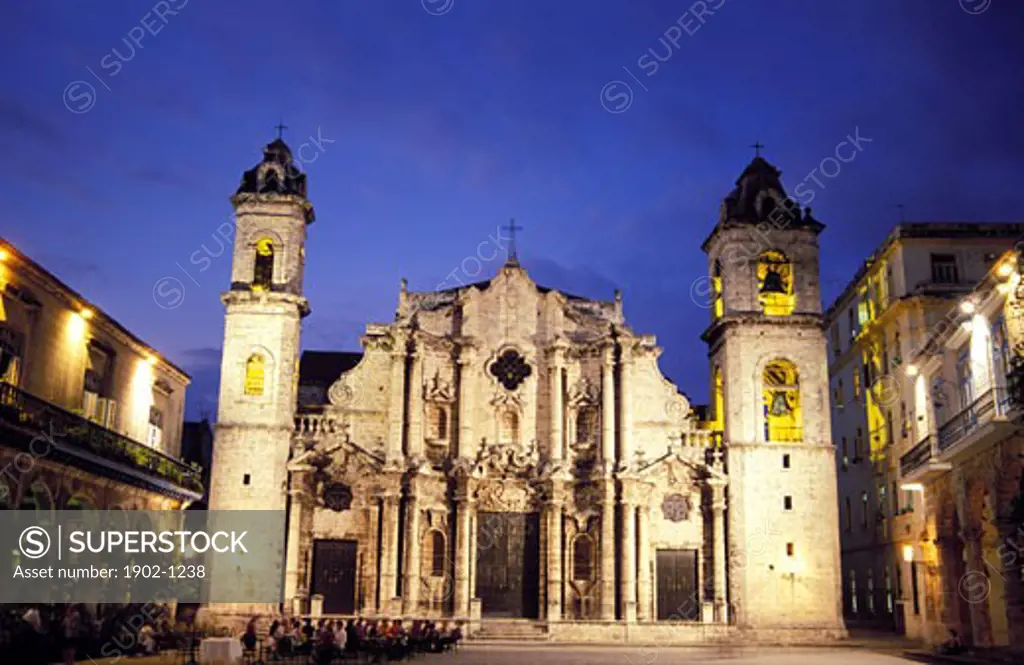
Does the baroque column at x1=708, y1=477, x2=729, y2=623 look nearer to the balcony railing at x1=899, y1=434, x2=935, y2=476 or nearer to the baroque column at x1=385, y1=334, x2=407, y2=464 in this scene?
the balcony railing at x1=899, y1=434, x2=935, y2=476

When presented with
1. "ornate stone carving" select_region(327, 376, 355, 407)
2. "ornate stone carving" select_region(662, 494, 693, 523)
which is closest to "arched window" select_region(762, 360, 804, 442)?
"ornate stone carving" select_region(662, 494, 693, 523)

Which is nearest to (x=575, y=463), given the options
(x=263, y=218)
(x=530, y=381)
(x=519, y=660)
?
(x=530, y=381)

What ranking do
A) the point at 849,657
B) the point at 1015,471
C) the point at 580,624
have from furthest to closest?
the point at 580,624 < the point at 849,657 < the point at 1015,471

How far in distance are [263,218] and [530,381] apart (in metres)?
12.1

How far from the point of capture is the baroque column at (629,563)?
3738cm

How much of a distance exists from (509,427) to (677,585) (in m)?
8.66

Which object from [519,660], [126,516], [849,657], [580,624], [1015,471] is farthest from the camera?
[580,624]

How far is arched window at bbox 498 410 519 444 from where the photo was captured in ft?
133

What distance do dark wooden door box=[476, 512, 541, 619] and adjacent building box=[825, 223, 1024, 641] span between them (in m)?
13.5

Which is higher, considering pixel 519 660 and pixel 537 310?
pixel 537 310

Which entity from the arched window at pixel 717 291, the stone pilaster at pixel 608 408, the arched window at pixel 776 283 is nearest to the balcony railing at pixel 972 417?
the arched window at pixel 776 283

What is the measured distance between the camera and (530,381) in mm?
40938

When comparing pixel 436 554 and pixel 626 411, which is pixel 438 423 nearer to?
pixel 436 554

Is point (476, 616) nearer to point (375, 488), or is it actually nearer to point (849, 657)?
point (375, 488)
